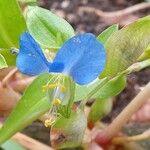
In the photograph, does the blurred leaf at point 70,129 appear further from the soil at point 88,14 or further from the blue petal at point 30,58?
the soil at point 88,14

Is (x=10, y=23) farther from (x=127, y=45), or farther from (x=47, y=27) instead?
(x=127, y=45)

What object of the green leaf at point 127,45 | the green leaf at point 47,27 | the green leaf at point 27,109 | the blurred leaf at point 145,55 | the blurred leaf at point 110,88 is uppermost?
the green leaf at point 127,45

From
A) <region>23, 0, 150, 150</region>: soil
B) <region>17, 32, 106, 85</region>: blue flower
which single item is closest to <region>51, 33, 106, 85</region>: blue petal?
<region>17, 32, 106, 85</region>: blue flower

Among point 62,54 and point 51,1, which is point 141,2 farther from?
point 62,54

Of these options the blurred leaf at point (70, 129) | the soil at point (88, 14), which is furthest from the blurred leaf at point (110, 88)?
the soil at point (88, 14)

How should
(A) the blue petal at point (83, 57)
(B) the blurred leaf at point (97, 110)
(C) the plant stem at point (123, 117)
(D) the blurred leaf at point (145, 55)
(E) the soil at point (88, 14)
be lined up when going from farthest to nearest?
(E) the soil at point (88, 14)
(B) the blurred leaf at point (97, 110)
(C) the plant stem at point (123, 117)
(D) the blurred leaf at point (145, 55)
(A) the blue petal at point (83, 57)

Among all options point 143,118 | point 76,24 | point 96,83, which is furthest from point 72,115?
point 76,24

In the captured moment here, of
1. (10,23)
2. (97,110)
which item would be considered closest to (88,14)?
(97,110)
